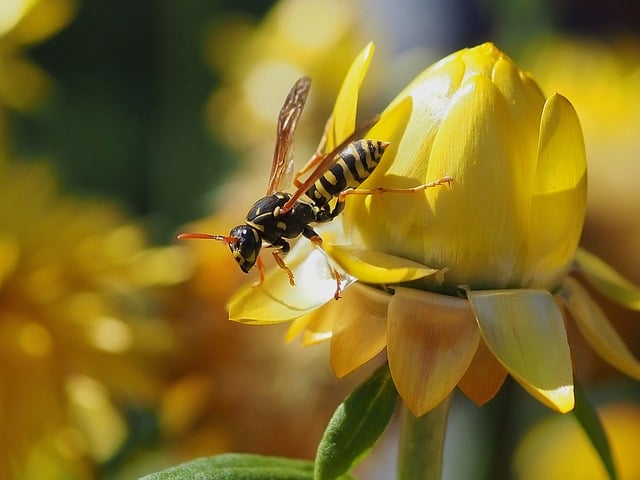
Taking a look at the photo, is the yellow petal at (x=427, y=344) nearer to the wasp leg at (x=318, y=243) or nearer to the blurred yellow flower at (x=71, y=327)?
the wasp leg at (x=318, y=243)

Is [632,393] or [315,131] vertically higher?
[315,131]

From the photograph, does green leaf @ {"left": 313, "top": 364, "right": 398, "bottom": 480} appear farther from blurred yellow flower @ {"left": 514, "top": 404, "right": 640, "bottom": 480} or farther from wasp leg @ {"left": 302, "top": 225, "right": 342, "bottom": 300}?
blurred yellow flower @ {"left": 514, "top": 404, "right": 640, "bottom": 480}

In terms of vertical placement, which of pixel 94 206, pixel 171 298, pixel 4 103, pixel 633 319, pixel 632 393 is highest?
pixel 4 103

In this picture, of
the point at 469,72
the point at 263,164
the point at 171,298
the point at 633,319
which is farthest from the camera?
the point at 263,164

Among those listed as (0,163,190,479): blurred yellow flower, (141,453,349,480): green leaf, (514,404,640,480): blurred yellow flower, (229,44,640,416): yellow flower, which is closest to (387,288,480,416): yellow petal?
(229,44,640,416): yellow flower

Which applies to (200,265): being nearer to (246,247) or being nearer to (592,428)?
Result: (246,247)

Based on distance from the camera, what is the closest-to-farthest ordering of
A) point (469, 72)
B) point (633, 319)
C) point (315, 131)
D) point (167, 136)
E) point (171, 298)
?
point (469, 72), point (171, 298), point (633, 319), point (315, 131), point (167, 136)

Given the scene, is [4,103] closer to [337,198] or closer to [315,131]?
[315,131]

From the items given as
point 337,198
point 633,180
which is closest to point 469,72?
point 337,198
